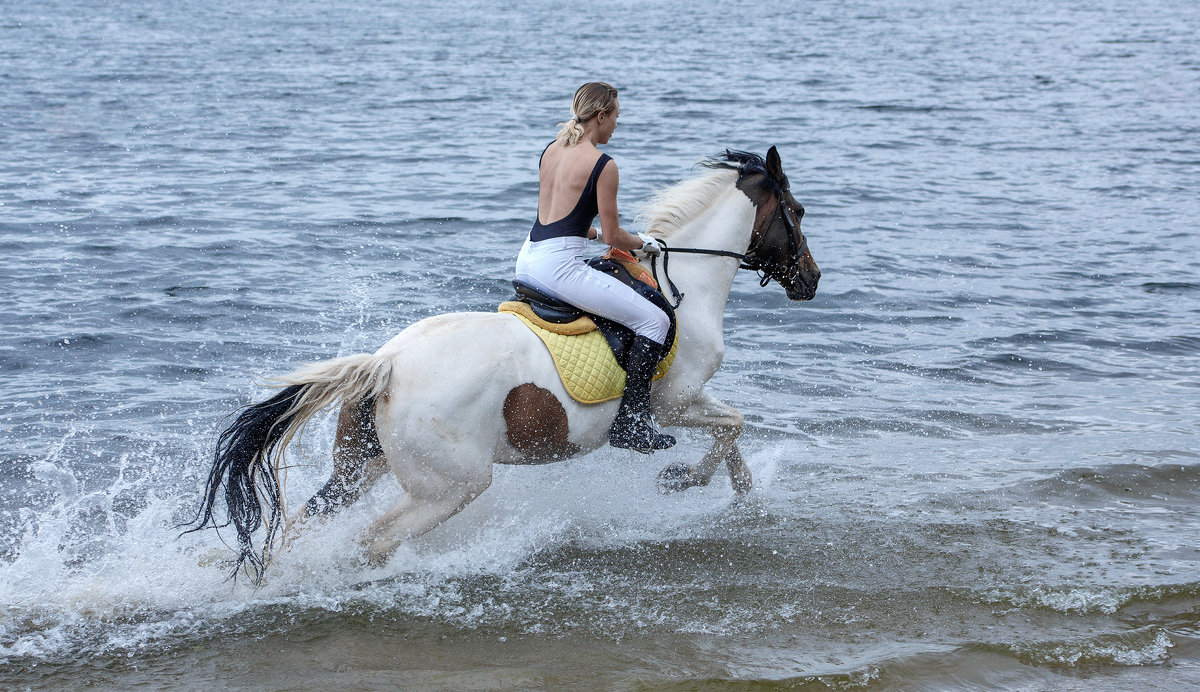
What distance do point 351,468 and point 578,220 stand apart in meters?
2.02

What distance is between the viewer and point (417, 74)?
3512 cm

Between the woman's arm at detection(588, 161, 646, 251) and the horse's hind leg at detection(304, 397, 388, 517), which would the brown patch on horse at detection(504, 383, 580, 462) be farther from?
the woman's arm at detection(588, 161, 646, 251)

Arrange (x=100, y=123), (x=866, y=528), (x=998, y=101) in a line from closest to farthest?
1. (x=866, y=528)
2. (x=100, y=123)
3. (x=998, y=101)

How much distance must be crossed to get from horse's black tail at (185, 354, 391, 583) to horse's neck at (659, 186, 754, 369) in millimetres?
2103

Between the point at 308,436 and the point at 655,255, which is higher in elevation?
the point at 655,255

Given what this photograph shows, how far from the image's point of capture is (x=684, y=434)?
9188 millimetres

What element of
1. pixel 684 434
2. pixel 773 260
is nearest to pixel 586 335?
pixel 773 260

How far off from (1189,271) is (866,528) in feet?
31.7

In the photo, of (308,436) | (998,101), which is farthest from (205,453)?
(998,101)

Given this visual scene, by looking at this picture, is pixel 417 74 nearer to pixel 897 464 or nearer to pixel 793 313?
pixel 793 313

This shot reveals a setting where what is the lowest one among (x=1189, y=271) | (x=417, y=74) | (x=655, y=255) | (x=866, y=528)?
(x=866, y=528)

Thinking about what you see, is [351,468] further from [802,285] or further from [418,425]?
[802,285]

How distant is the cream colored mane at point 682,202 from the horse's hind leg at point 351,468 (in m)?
2.36

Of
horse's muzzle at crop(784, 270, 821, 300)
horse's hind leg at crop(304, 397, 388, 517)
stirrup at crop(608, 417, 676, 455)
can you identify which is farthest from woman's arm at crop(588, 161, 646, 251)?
horse's hind leg at crop(304, 397, 388, 517)
